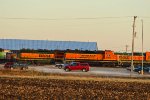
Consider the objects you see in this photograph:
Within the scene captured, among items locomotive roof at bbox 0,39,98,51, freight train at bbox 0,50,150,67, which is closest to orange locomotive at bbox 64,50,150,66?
freight train at bbox 0,50,150,67

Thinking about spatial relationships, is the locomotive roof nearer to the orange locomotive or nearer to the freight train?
the freight train

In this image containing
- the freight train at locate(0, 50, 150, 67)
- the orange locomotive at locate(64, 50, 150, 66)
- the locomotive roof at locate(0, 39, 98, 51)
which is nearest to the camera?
the orange locomotive at locate(64, 50, 150, 66)

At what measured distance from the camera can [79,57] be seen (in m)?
79.8

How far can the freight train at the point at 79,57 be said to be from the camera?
7962 cm

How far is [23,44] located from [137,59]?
48486mm

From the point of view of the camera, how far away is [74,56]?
79.6 metres

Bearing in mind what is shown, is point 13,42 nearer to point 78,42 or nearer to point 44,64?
point 78,42

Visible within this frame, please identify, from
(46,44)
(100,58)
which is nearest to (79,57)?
(100,58)

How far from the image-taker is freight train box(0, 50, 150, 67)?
79.6 meters

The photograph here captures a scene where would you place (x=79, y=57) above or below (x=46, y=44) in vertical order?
below

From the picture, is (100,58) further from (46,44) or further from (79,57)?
(46,44)

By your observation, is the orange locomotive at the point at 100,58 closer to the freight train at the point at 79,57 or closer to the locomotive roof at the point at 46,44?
the freight train at the point at 79,57

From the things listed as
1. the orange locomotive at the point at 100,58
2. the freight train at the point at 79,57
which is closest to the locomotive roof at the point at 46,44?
the freight train at the point at 79,57

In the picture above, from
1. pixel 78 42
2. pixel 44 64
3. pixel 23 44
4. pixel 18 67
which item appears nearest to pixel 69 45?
pixel 78 42
